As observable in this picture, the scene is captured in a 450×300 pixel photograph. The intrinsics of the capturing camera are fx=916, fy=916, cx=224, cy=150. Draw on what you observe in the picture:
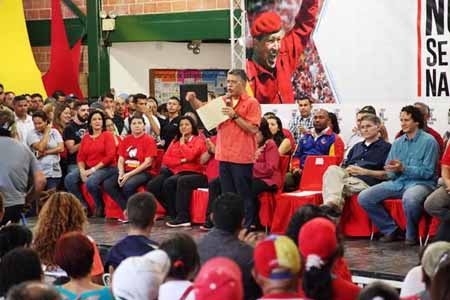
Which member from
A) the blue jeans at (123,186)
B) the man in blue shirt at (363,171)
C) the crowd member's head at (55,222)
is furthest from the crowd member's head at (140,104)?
the crowd member's head at (55,222)

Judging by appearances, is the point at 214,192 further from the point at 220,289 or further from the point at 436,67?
the point at 220,289

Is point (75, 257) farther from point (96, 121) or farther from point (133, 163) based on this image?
point (96, 121)

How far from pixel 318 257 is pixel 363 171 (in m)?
4.97

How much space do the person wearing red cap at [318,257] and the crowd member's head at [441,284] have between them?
514mm

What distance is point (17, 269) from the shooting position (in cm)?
385

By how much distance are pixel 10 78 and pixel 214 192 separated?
655cm

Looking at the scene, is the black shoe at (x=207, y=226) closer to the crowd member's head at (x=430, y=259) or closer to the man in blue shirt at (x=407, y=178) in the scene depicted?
the man in blue shirt at (x=407, y=178)

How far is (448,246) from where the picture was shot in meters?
3.98

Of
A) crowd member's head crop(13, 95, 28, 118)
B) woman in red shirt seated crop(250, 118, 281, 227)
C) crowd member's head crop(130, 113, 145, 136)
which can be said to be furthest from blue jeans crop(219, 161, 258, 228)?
crowd member's head crop(13, 95, 28, 118)

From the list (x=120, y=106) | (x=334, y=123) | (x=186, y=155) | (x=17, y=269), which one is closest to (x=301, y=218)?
(x=17, y=269)

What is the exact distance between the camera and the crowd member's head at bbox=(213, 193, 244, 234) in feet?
15.4

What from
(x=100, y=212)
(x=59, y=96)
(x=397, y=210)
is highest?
(x=59, y=96)

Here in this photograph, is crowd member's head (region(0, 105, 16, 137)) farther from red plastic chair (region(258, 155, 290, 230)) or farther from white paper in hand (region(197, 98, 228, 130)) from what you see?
red plastic chair (region(258, 155, 290, 230))

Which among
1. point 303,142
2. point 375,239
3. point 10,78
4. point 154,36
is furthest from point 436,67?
point 10,78
